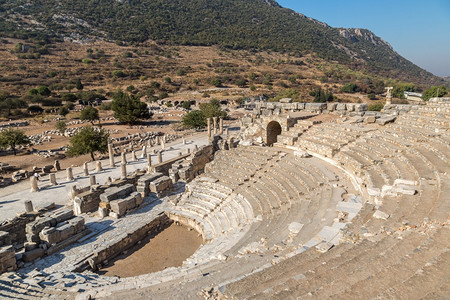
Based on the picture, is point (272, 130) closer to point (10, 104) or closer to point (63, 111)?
point (63, 111)

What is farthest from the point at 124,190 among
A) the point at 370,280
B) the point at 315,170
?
the point at 370,280

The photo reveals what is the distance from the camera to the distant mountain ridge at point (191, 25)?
328ft

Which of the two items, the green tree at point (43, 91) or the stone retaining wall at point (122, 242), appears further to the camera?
the green tree at point (43, 91)

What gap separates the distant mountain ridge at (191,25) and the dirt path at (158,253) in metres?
101

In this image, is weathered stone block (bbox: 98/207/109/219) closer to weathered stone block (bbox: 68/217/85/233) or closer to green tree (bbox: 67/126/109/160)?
weathered stone block (bbox: 68/217/85/233)

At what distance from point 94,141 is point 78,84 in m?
45.8

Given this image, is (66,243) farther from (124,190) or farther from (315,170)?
(315,170)

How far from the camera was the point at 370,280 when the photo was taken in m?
5.38

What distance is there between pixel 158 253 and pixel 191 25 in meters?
117

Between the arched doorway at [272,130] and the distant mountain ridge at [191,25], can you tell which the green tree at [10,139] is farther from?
the distant mountain ridge at [191,25]

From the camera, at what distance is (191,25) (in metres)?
116

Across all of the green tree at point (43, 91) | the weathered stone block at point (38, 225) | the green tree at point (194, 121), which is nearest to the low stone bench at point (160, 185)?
the weathered stone block at point (38, 225)

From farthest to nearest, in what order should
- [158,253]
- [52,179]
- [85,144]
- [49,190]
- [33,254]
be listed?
[85,144] → [52,179] → [49,190] → [158,253] → [33,254]

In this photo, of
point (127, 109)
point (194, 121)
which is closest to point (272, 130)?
point (194, 121)
